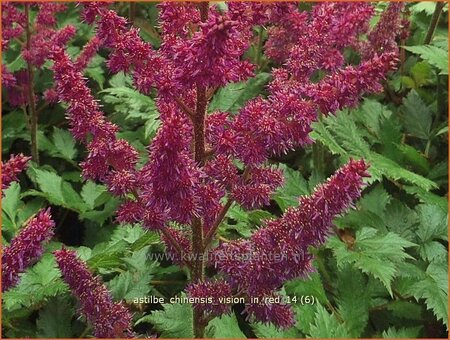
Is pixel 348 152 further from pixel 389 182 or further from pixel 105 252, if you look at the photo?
pixel 105 252

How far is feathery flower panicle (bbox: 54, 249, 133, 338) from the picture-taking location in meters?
1.81

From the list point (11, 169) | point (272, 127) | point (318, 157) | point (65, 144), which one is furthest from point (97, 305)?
point (65, 144)

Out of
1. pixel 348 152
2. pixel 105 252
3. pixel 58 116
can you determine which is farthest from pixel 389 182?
pixel 58 116

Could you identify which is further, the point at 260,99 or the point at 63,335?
the point at 63,335

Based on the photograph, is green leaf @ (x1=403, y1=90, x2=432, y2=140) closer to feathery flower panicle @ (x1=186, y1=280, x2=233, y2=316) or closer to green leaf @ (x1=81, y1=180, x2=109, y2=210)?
green leaf @ (x1=81, y1=180, x2=109, y2=210)

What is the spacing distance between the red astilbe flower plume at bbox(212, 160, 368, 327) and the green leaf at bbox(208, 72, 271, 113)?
0.97 meters

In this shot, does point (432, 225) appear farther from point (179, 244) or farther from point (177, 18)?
point (177, 18)

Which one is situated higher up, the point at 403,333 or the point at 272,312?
the point at 272,312

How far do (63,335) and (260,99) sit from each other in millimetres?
1198

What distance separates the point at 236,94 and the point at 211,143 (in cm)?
101

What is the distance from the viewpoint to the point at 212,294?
5.95 feet

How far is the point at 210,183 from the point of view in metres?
1.75

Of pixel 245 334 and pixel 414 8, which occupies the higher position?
pixel 414 8

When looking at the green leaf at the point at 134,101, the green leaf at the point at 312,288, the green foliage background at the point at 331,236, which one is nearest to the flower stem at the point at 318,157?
the green foliage background at the point at 331,236
